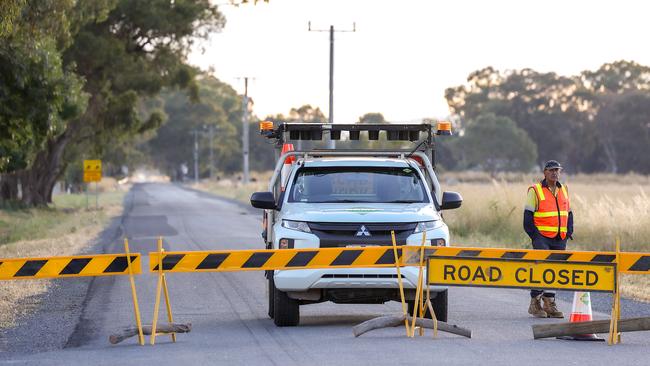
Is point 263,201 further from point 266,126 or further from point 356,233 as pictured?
point 266,126

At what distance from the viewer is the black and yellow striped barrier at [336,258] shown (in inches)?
→ 464

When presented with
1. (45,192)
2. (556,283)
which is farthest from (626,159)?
(556,283)

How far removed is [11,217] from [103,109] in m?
6.63

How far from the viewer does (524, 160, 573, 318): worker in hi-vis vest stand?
13898mm

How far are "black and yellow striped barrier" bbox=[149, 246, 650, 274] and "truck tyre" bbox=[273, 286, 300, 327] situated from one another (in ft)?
2.45

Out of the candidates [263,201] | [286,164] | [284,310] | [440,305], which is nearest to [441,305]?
[440,305]

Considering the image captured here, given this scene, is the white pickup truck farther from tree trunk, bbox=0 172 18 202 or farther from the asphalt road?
tree trunk, bbox=0 172 18 202

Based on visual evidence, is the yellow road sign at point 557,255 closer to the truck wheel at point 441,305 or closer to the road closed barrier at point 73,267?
the truck wheel at point 441,305

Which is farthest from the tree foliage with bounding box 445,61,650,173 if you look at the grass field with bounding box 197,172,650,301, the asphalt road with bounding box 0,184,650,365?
the asphalt road with bounding box 0,184,650,365

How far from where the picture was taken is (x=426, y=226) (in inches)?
499

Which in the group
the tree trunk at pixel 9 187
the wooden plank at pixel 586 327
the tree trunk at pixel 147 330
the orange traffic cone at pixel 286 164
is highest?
the orange traffic cone at pixel 286 164

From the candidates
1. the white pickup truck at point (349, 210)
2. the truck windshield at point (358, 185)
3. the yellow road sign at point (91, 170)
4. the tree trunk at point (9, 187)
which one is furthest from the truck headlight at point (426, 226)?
the tree trunk at point (9, 187)

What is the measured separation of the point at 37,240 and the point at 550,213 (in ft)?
64.8

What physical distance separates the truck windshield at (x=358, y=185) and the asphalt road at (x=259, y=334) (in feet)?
4.49
